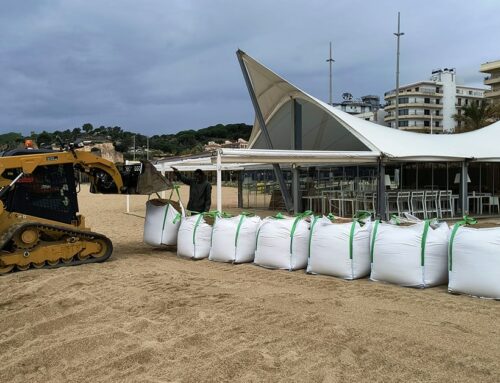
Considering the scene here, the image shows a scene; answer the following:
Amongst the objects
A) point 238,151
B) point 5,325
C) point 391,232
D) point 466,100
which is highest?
point 466,100

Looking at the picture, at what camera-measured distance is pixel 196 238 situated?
8039 millimetres

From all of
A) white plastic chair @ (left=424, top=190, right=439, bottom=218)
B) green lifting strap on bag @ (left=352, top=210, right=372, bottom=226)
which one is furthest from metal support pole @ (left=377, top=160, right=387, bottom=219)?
green lifting strap on bag @ (left=352, top=210, right=372, bottom=226)

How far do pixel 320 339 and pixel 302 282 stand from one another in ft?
7.01

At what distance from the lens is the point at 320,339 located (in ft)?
13.7

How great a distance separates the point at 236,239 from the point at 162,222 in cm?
180

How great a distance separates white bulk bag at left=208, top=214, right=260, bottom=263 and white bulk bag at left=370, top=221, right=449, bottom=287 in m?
2.14

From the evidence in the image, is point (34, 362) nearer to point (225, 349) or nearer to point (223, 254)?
point (225, 349)

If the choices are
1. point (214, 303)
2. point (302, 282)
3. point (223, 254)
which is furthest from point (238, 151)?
point (214, 303)

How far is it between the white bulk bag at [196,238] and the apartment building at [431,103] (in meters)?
79.6

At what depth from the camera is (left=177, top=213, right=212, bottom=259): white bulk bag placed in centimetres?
803

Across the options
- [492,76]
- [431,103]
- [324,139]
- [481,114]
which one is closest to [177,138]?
[431,103]

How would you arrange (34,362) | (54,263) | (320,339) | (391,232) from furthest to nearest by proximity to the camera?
(54,263) < (391,232) < (320,339) < (34,362)

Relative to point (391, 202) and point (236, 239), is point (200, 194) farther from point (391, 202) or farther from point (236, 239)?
Result: point (391, 202)

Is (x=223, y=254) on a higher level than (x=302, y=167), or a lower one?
lower
